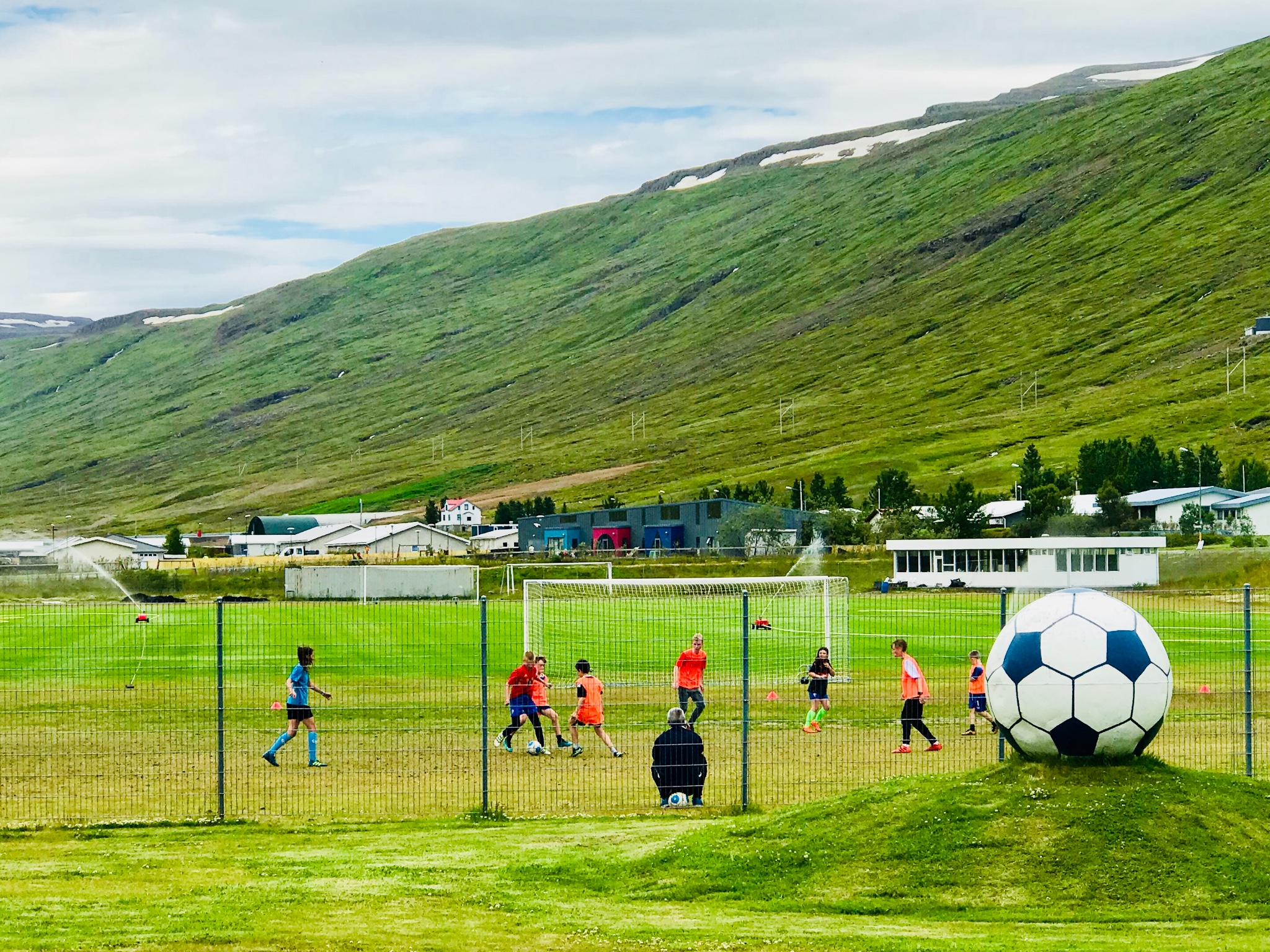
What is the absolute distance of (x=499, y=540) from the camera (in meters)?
191

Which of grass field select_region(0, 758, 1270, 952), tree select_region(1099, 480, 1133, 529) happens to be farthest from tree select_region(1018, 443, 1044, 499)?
grass field select_region(0, 758, 1270, 952)

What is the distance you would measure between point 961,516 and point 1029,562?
2290 centimetres

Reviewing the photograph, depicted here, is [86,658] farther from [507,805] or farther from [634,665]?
[507,805]

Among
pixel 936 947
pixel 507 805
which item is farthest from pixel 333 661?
pixel 936 947

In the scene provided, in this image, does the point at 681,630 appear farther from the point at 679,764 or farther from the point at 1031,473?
the point at 1031,473

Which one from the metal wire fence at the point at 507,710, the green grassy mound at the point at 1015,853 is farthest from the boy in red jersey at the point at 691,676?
the green grassy mound at the point at 1015,853

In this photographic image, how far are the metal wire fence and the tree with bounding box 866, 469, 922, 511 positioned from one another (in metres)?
104

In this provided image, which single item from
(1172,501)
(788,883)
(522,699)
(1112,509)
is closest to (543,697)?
(522,699)

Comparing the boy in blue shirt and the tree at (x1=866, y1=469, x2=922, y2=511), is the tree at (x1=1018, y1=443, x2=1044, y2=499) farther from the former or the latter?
the boy in blue shirt

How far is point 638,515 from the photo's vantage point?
164750 millimetres

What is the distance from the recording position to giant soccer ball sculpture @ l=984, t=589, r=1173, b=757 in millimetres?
15586

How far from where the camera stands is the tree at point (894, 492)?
515ft

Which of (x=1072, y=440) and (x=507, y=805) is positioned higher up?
(x=1072, y=440)

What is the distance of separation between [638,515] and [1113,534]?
175ft
